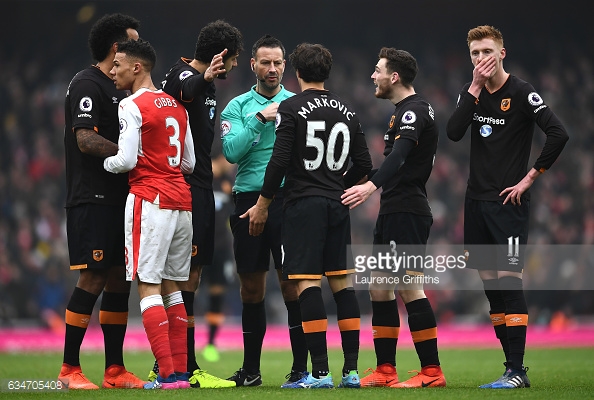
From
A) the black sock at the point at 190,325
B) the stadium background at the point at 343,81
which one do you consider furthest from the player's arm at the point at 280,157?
the stadium background at the point at 343,81

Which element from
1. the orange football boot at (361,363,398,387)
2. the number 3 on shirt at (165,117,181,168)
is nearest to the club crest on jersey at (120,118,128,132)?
the number 3 on shirt at (165,117,181,168)

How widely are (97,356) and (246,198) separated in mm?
5068

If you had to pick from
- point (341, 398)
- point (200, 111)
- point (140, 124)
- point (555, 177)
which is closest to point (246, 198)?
point (200, 111)

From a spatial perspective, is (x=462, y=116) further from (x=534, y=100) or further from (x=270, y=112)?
(x=270, y=112)

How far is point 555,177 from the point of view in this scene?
19.7m

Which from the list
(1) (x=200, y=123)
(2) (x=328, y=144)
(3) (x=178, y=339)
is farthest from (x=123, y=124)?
(3) (x=178, y=339)

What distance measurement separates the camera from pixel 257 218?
650cm

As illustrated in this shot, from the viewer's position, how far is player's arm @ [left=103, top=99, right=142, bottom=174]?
626 cm

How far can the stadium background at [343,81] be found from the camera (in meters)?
18.0

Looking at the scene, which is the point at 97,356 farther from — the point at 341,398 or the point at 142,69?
the point at 341,398

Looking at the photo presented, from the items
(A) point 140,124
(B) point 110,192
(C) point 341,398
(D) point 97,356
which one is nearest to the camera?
(C) point 341,398

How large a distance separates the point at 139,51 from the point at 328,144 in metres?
1.55

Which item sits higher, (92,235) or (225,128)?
(225,128)

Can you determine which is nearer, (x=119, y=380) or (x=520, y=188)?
(x=520, y=188)
